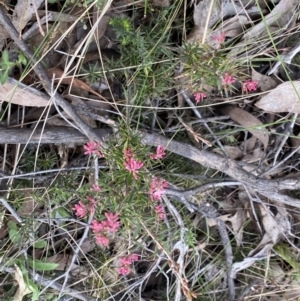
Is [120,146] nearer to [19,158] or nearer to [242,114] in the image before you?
[19,158]

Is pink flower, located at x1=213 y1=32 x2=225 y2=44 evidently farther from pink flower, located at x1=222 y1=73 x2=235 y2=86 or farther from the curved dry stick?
the curved dry stick

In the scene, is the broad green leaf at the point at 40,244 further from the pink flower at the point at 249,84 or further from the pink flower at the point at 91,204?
the pink flower at the point at 249,84

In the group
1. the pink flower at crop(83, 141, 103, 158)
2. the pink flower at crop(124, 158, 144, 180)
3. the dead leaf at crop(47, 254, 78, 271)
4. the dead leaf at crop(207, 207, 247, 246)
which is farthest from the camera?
the dead leaf at crop(207, 207, 247, 246)

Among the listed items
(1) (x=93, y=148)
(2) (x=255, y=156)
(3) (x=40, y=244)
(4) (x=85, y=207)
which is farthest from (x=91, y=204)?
(2) (x=255, y=156)

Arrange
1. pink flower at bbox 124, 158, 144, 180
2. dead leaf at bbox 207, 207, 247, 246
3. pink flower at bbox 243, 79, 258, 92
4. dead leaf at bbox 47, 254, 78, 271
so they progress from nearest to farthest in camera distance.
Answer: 1. pink flower at bbox 124, 158, 144, 180
2. pink flower at bbox 243, 79, 258, 92
3. dead leaf at bbox 47, 254, 78, 271
4. dead leaf at bbox 207, 207, 247, 246

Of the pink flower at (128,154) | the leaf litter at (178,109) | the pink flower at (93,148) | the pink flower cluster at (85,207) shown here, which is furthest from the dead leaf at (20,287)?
the pink flower at (128,154)

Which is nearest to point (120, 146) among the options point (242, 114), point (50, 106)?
point (50, 106)

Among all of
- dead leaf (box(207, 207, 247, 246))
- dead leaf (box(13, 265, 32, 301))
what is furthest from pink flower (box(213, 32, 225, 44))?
dead leaf (box(13, 265, 32, 301))

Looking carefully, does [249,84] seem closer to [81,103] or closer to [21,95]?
[81,103]
